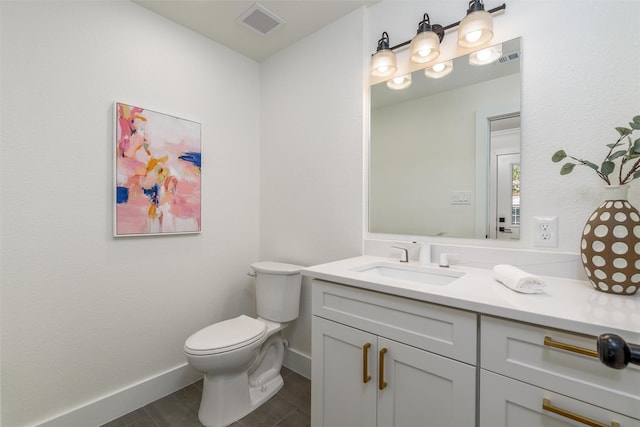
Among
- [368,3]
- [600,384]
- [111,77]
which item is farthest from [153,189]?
[600,384]

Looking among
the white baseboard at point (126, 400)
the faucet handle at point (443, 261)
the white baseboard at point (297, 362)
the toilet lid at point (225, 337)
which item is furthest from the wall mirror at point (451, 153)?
the white baseboard at point (126, 400)

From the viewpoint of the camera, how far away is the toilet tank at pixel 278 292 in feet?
6.17

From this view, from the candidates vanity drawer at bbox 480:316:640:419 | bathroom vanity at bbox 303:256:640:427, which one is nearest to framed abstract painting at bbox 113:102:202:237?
bathroom vanity at bbox 303:256:640:427

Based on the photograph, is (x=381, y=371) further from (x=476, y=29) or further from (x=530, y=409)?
(x=476, y=29)

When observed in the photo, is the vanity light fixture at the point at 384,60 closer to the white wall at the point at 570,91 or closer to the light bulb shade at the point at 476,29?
the light bulb shade at the point at 476,29

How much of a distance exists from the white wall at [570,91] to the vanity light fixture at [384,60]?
495mm

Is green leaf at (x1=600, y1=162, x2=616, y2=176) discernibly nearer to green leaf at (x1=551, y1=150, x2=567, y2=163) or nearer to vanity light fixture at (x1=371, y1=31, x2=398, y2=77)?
green leaf at (x1=551, y1=150, x2=567, y2=163)

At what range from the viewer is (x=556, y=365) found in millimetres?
755

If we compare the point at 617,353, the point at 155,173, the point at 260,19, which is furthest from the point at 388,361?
the point at 260,19

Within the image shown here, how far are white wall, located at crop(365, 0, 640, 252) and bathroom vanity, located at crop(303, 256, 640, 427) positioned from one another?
0.35 m

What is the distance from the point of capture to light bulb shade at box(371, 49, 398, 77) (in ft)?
5.24

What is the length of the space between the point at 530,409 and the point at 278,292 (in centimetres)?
140

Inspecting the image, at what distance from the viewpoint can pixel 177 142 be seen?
1842 mm

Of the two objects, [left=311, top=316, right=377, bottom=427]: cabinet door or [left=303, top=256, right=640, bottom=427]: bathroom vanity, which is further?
[left=311, top=316, right=377, bottom=427]: cabinet door
